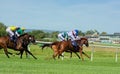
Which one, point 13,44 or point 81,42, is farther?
point 81,42

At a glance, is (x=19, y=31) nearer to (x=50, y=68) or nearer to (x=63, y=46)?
(x=63, y=46)

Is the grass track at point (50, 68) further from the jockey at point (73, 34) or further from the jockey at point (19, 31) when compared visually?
the jockey at point (73, 34)

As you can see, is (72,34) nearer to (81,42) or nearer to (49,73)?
(81,42)

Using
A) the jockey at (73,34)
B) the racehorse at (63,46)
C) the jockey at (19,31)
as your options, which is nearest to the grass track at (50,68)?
the jockey at (19,31)

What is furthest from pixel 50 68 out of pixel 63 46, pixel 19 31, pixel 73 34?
pixel 73 34

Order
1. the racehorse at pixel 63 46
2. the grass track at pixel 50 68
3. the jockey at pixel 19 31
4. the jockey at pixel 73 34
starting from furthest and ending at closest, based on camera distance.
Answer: the jockey at pixel 73 34 < the racehorse at pixel 63 46 < the jockey at pixel 19 31 < the grass track at pixel 50 68

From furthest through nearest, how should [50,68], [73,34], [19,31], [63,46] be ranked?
1. [73,34]
2. [63,46]
3. [19,31]
4. [50,68]

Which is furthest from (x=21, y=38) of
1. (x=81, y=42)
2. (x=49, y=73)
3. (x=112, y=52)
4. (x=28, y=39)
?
(x=112, y=52)

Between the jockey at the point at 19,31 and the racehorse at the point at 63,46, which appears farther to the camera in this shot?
the racehorse at the point at 63,46

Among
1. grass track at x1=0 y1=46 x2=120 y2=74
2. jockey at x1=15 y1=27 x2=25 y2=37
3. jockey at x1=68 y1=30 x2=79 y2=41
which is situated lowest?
grass track at x1=0 y1=46 x2=120 y2=74

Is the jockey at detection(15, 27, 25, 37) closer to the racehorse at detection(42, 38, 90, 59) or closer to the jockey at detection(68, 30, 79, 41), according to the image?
the racehorse at detection(42, 38, 90, 59)

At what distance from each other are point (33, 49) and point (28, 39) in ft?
51.3

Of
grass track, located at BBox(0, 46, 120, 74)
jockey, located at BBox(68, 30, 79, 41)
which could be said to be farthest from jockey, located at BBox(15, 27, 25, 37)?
grass track, located at BBox(0, 46, 120, 74)

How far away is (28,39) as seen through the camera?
21.1 m
